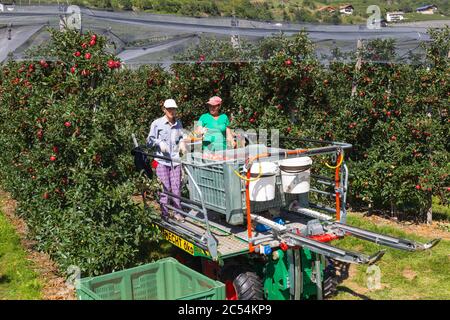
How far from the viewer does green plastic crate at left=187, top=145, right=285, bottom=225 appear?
641 cm

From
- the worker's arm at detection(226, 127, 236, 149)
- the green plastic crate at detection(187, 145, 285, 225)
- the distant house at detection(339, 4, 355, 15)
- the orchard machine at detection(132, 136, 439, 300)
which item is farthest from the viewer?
the distant house at detection(339, 4, 355, 15)

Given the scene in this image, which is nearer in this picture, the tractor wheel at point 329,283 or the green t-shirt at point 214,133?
the tractor wheel at point 329,283

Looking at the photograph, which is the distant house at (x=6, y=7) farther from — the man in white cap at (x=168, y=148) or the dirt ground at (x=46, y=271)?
the dirt ground at (x=46, y=271)

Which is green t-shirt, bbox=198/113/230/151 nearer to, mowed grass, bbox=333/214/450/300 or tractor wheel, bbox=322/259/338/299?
tractor wheel, bbox=322/259/338/299

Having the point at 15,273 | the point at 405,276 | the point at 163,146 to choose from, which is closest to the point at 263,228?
the point at 163,146

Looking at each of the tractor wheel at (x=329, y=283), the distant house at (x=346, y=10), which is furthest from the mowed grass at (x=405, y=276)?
the distant house at (x=346, y=10)

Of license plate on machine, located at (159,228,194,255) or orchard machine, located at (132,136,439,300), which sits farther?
license plate on machine, located at (159,228,194,255)

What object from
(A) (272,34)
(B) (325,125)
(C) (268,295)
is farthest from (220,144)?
(B) (325,125)

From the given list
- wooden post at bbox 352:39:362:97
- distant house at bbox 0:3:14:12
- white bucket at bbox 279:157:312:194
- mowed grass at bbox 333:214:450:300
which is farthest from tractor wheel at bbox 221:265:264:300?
wooden post at bbox 352:39:362:97

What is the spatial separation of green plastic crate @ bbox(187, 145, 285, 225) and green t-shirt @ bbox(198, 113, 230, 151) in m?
0.41

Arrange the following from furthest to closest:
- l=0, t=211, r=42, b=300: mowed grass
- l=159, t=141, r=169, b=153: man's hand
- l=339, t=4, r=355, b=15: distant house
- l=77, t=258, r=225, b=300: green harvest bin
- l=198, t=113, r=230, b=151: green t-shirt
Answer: l=339, t=4, r=355, b=15: distant house
l=198, t=113, r=230, b=151: green t-shirt
l=159, t=141, r=169, b=153: man's hand
l=0, t=211, r=42, b=300: mowed grass
l=77, t=258, r=225, b=300: green harvest bin

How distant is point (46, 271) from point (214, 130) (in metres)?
2.94

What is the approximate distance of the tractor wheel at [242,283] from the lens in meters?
6.31

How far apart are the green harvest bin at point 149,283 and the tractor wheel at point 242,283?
60 centimetres
